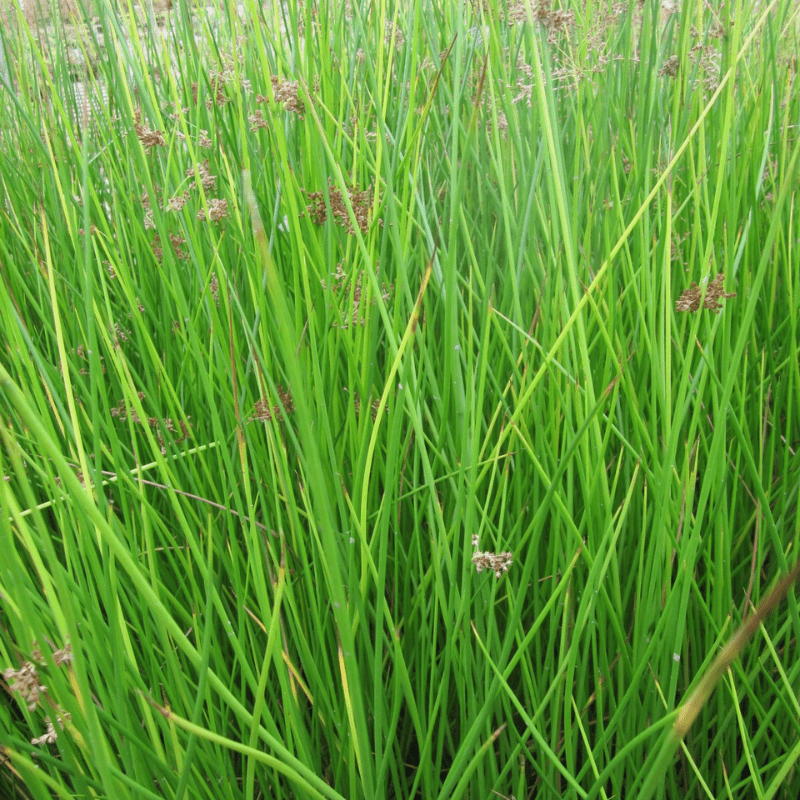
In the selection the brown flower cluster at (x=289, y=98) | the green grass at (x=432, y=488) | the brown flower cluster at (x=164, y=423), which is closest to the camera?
the green grass at (x=432, y=488)

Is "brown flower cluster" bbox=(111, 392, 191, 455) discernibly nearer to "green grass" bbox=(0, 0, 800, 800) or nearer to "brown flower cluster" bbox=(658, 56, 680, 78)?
"green grass" bbox=(0, 0, 800, 800)

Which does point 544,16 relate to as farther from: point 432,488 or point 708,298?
point 432,488

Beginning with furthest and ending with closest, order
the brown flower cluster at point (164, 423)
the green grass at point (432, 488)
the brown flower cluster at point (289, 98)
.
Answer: the brown flower cluster at point (164, 423) < the brown flower cluster at point (289, 98) < the green grass at point (432, 488)

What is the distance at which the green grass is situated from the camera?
539 mm

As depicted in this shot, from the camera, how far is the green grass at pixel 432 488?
1.77 feet

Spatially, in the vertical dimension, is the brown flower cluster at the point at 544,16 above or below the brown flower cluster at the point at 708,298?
above

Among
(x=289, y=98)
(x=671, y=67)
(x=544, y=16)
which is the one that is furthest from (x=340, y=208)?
(x=671, y=67)

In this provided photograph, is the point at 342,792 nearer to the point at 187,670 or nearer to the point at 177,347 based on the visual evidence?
the point at 187,670

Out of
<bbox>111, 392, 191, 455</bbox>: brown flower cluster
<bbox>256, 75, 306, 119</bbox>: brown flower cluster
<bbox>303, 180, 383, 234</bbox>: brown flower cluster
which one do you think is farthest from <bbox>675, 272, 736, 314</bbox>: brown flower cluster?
<bbox>111, 392, 191, 455</bbox>: brown flower cluster

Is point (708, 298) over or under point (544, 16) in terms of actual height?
under

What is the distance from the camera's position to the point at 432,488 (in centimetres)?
60

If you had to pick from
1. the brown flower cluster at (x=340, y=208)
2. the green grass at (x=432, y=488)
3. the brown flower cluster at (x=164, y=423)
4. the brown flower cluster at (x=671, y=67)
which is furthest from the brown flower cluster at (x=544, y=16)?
the brown flower cluster at (x=164, y=423)

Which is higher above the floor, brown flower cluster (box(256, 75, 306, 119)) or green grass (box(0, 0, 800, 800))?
brown flower cluster (box(256, 75, 306, 119))

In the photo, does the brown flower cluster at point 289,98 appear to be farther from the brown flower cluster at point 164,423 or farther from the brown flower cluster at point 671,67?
the brown flower cluster at point 671,67
